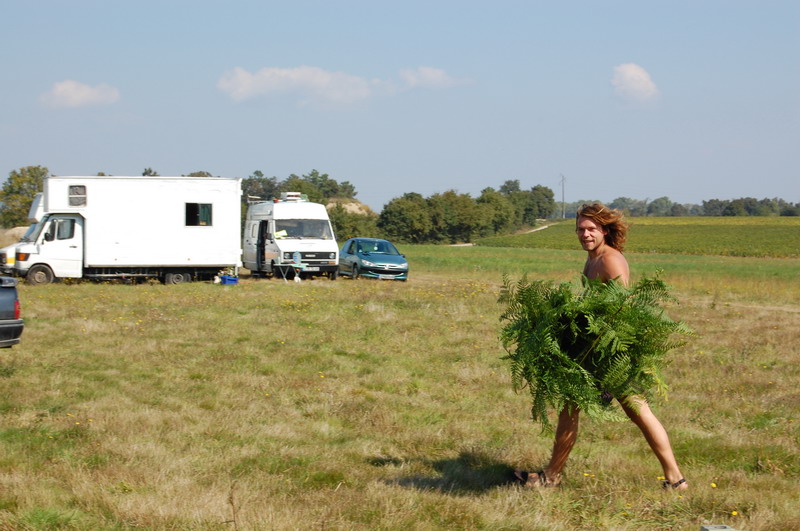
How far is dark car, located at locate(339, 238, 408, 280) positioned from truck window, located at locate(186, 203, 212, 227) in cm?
522

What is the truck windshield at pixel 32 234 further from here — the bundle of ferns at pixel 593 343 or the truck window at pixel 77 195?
the bundle of ferns at pixel 593 343

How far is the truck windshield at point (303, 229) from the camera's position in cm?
2592

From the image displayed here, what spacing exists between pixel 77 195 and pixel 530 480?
20.2 metres

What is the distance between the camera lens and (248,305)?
16672 mm

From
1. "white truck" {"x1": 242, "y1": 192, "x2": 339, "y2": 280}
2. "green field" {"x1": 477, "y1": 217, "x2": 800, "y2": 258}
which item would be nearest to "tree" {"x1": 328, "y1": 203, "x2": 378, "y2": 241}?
"green field" {"x1": 477, "y1": 217, "x2": 800, "y2": 258}

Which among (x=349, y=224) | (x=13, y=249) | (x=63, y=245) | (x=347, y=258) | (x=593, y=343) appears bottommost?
(x=593, y=343)

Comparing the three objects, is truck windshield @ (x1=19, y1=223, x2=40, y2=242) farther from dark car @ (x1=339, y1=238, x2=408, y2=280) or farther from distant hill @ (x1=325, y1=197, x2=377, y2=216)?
distant hill @ (x1=325, y1=197, x2=377, y2=216)

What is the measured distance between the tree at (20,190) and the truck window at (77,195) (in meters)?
57.2

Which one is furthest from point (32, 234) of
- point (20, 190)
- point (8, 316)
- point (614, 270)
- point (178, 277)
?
point (20, 190)

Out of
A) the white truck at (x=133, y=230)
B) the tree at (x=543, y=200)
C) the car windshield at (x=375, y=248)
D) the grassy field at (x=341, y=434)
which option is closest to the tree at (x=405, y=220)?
the tree at (x=543, y=200)

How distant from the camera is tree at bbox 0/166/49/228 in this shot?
246 ft

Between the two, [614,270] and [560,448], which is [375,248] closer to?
[560,448]

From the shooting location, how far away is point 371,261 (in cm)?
2670

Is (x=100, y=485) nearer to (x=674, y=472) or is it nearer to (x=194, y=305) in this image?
(x=674, y=472)
